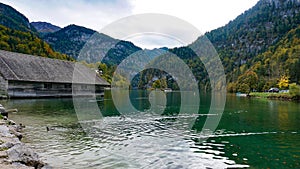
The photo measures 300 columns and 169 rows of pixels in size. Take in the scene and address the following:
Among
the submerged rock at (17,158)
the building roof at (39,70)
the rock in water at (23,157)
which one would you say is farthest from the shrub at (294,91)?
the rock in water at (23,157)

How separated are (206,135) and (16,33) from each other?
9444 centimetres

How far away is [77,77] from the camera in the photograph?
1953 inches

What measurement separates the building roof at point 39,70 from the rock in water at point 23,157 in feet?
105

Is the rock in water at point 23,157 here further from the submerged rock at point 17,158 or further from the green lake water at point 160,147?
the green lake water at point 160,147

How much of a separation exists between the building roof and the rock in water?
32061 millimetres

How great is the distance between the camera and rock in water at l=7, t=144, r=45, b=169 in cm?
820

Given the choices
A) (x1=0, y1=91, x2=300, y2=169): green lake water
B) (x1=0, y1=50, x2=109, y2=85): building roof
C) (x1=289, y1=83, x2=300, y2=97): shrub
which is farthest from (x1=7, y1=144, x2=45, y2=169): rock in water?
(x1=289, y1=83, x2=300, y2=97): shrub

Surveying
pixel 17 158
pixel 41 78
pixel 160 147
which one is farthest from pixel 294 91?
pixel 17 158

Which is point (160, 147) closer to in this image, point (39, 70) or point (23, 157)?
point (23, 157)

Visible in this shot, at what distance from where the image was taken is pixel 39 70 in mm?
43781

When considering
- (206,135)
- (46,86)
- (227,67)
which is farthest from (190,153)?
(227,67)

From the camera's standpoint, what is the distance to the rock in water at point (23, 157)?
26.9 ft

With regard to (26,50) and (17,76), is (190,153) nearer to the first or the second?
(17,76)

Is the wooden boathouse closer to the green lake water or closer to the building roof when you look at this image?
the building roof
